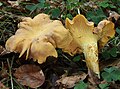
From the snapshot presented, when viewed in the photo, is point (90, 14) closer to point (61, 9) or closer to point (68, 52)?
point (61, 9)

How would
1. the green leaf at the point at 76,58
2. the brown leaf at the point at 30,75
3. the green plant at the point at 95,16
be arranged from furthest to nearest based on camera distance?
the green plant at the point at 95,16 → the green leaf at the point at 76,58 → the brown leaf at the point at 30,75

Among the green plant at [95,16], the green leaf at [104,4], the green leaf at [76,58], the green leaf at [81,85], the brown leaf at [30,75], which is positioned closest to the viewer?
the green leaf at [81,85]

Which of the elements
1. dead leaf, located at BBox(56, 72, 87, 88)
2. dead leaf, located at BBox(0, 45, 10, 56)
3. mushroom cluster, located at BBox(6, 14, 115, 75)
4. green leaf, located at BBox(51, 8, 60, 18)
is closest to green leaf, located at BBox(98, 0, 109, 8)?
green leaf, located at BBox(51, 8, 60, 18)

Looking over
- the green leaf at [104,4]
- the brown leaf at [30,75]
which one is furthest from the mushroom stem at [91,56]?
the green leaf at [104,4]

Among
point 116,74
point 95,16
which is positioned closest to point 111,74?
point 116,74

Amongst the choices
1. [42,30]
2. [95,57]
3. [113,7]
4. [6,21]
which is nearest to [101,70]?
[95,57]

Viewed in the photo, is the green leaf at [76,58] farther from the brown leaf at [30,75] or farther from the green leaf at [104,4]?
the green leaf at [104,4]

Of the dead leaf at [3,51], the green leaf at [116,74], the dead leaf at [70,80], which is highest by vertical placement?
the dead leaf at [3,51]

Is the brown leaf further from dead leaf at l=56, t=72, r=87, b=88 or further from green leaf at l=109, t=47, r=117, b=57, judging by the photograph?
green leaf at l=109, t=47, r=117, b=57
